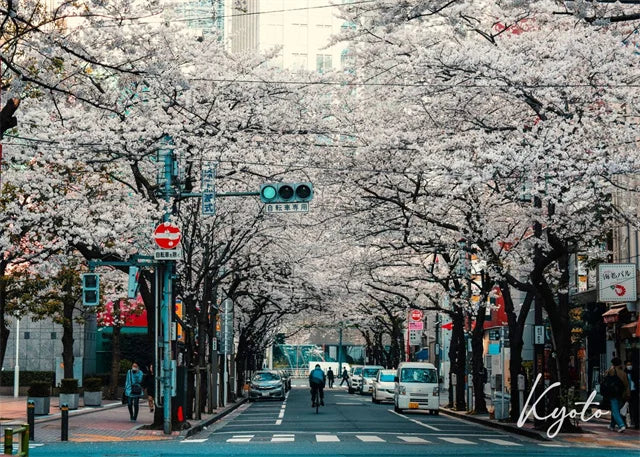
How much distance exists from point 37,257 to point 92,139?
7.27m

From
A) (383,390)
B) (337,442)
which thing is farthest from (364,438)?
(383,390)

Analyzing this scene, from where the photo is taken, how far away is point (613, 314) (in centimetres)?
3625

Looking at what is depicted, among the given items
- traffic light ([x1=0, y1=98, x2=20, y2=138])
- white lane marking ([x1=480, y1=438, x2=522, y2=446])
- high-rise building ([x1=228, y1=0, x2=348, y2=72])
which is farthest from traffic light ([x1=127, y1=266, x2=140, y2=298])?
high-rise building ([x1=228, y1=0, x2=348, y2=72])

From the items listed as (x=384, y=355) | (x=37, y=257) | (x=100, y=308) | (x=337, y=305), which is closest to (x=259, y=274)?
(x=100, y=308)

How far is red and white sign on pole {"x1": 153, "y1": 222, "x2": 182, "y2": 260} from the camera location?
2489 cm

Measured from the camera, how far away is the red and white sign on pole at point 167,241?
24891mm

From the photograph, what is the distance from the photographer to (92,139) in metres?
24.0

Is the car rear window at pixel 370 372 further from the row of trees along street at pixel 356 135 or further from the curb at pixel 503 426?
the row of trees along street at pixel 356 135

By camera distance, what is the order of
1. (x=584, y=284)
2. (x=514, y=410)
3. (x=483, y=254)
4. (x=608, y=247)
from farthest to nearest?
(x=584, y=284)
(x=608, y=247)
(x=514, y=410)
(x=483, y=254)

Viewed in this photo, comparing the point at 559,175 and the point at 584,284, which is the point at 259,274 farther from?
the point at 559,175

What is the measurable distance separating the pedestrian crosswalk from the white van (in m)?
14.5

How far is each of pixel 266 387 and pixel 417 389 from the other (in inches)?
608

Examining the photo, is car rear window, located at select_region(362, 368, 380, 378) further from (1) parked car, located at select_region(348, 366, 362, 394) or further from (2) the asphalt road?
(2) the asphalt road

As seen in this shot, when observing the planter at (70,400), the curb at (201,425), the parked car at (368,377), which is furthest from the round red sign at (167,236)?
the parked car at (368,377)
